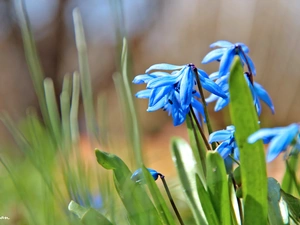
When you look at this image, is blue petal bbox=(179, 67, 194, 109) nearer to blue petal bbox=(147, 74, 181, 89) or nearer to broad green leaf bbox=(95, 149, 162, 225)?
blue petal bbox=(147, 74, 181, 89)

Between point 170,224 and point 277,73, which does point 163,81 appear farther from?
point 277,73

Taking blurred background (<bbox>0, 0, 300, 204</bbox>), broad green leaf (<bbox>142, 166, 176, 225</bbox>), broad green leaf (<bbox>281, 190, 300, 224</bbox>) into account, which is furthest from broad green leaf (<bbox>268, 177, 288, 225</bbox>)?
blurred background (<bbox>0, 0, 300, 204</bbox>)

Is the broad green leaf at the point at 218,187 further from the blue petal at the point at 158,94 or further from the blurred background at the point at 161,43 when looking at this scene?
the blurred background at the point at 161,43

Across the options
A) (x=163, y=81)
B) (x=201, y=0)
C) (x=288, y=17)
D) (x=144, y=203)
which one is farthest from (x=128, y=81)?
(x=201, y=0)

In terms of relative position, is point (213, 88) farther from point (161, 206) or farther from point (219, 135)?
point (161, 206)

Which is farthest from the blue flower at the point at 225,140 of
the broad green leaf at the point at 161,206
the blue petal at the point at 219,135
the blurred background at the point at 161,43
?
the blurred background at the point at 161,43

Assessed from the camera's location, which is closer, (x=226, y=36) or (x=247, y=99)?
(x=247, y=99)
